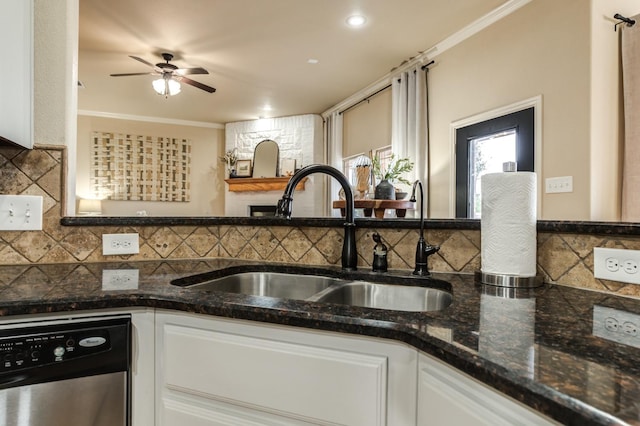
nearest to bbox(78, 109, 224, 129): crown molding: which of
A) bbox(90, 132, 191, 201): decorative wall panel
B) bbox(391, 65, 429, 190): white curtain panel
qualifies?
bbox(90, 132, 191, 201): decorative wall panel

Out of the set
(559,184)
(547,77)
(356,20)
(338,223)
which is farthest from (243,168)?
(338,223)

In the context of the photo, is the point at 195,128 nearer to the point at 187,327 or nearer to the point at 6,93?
the point at 6,93

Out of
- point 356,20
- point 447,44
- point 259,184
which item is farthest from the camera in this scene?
point 259,184

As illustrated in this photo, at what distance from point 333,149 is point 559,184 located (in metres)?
3.66

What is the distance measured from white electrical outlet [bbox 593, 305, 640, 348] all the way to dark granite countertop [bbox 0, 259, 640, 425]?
2cm

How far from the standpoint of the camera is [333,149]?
583 cm

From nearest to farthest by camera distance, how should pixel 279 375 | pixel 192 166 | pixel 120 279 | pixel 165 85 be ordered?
pixel 279 375, pixel 120 279, pixel 165 85, pixel 192 166

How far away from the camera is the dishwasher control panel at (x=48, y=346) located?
82 cm

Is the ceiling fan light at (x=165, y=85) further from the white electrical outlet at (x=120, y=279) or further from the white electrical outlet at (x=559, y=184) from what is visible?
the white electrical outlet at (x=559, y=184)

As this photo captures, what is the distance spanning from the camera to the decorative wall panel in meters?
6.18

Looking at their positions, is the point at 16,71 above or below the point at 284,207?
above

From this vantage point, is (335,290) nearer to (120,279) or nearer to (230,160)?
(120,279)

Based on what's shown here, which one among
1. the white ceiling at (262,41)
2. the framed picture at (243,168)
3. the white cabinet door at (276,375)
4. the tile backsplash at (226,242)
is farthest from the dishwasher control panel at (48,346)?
the framed picture at (243,168)

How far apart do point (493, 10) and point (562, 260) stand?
9.30ft
